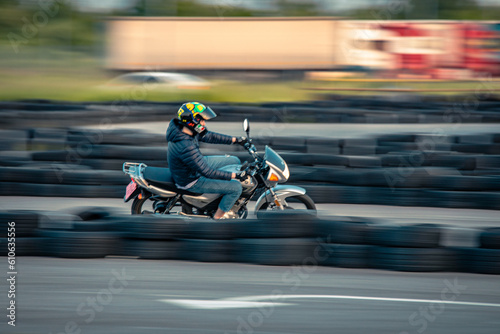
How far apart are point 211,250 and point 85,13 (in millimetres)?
34121

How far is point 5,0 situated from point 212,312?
121 ft

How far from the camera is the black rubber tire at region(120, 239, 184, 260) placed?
215 inches

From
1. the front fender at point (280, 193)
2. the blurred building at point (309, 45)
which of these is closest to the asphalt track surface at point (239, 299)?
the front fender at point (280, 193)

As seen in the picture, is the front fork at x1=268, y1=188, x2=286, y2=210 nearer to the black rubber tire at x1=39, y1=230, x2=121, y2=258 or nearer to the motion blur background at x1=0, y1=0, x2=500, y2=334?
the motion blur background at x1=0, y1=0, x2=500, y2=334

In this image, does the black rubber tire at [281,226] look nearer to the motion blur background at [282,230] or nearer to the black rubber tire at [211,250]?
the motion blur background at [282,230]

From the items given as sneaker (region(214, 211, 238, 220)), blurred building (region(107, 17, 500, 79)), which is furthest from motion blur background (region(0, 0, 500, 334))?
blurred building (region(107, 17, 500, 79))

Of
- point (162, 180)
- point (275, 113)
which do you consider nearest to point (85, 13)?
point (275, 113)

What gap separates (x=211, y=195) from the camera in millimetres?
6297

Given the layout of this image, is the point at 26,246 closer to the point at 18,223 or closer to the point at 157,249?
the point at 18,223

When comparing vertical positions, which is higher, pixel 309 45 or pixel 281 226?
pixel 309 45

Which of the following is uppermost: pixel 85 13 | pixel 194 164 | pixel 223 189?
pixel 85 13

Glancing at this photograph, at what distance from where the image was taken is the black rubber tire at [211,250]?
5.41 metres

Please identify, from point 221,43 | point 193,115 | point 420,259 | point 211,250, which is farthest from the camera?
point 221,43

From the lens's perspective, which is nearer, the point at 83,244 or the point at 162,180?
the point at 83,244
